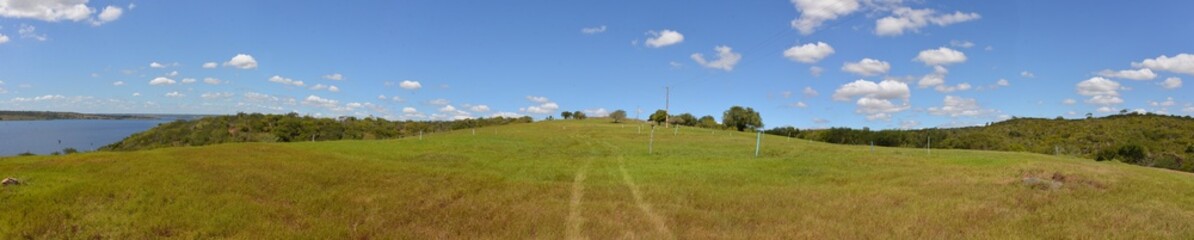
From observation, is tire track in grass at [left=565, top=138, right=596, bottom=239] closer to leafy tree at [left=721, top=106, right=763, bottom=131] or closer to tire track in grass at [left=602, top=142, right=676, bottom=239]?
tire track in grass at [left=602, top=142, right=676, bottom=239]

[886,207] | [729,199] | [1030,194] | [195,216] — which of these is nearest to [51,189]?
[195,216]

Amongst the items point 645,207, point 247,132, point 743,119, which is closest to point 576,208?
point 645,207

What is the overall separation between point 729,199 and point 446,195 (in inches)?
346

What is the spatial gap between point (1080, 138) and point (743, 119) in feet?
192

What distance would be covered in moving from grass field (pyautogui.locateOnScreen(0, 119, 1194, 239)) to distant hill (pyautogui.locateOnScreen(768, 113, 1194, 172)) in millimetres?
56986

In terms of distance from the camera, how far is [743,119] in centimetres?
13450

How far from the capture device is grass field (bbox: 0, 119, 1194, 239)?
529 inches

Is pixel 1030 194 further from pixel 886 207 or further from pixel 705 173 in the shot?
pixel 705 173

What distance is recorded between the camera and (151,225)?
12914 mm

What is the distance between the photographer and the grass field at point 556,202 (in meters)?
13.4

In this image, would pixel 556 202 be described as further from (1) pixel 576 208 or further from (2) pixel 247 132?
(2) pixel 247 132

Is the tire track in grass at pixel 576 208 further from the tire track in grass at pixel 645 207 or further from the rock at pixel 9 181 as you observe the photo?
the rock at pixel 9 181

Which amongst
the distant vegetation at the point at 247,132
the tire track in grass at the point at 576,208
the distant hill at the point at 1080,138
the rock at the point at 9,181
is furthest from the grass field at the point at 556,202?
the distant vegetation at the point at 247,132

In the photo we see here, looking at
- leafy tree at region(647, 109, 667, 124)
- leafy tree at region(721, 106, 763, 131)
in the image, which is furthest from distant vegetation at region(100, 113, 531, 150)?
leafy tree at region(721, 106, 763, 131)
